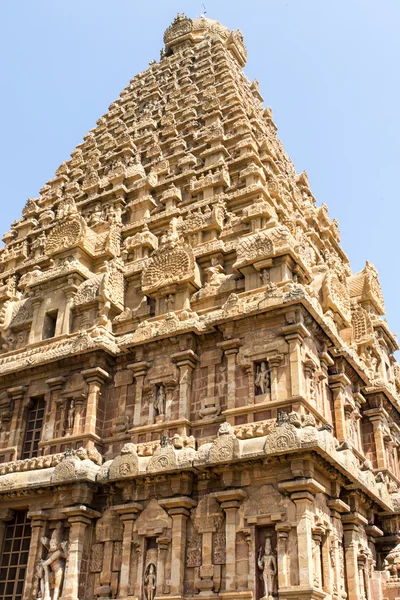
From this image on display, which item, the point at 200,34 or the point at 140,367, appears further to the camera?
the point at 200,34

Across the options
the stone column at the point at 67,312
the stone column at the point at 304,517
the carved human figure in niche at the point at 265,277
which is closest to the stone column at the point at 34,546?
the stone column at the point at 67,312

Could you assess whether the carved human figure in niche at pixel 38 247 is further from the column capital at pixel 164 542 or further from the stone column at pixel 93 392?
the column capital at pixel 164 542

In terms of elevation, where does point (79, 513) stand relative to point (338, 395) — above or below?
below

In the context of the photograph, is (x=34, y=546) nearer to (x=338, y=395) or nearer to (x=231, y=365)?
(x=231, y=365)

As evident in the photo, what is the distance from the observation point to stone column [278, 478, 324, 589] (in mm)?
14656

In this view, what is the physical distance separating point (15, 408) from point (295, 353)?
10.1m

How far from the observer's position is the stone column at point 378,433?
2280cm

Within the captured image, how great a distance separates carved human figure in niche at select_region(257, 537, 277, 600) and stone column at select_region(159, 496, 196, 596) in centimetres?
212

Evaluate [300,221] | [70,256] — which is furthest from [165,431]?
[300,221]

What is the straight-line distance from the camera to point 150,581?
16828 mm

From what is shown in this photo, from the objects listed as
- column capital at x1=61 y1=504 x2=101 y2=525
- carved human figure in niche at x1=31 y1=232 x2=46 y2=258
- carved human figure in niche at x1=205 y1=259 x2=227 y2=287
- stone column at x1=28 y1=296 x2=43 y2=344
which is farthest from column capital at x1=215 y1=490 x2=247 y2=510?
carved human figure in niche at x1=31 y1=232 x2=46 y2=258

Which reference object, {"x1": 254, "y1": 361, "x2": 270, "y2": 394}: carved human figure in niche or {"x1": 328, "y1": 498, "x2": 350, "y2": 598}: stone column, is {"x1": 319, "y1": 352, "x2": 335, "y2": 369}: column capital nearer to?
{"x1": 254, "y1": 361, "x2": 270, "y2": 394}: carved human figure in niche

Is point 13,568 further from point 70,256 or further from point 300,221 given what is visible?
point 300,221

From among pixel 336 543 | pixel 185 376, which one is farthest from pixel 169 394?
pixel 336 543
